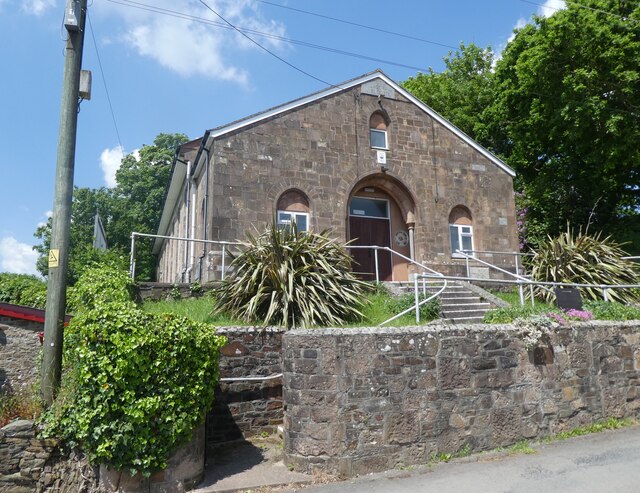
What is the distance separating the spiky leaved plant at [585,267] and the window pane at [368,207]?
4939 millimetres

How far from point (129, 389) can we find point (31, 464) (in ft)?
5.50

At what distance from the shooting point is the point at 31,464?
593 cm

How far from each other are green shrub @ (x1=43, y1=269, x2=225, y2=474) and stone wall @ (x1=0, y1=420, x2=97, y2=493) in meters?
0.24

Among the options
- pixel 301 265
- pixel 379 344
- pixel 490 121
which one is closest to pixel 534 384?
pixel 379 344

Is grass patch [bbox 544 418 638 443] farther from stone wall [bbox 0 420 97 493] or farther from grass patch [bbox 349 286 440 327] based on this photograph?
stone wall [bbox 0 420 97 493]

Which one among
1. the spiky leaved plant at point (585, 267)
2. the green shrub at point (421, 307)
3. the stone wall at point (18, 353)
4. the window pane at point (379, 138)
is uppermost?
the window pane at point (379, 138)

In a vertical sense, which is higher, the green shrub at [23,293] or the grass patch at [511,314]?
the green shrub at [23,293]

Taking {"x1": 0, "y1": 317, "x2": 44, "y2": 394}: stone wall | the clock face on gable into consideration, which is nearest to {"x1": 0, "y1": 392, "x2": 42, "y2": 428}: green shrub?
{"x1": 0, "y1": 317, "x2": 44, "y2": 394}: stone wall

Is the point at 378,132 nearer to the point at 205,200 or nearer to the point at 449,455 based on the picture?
the point at 205,200

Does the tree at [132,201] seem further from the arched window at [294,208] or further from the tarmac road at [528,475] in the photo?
A: the tarmac road at [528,475]

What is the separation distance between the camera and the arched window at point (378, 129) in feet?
52.4

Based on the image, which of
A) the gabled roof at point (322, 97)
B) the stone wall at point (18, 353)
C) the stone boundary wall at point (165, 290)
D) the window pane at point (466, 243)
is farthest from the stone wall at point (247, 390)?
the window pane at point (466, 243)

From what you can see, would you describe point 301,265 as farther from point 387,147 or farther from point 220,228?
point 387,147

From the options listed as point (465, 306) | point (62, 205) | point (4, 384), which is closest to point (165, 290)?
point (4, 384)
